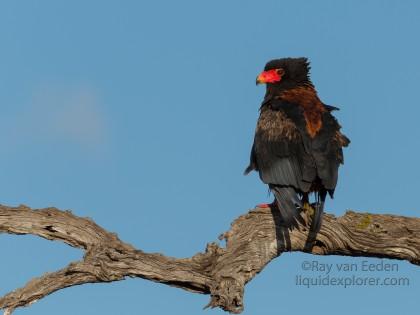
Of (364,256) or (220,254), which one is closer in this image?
(220,254)

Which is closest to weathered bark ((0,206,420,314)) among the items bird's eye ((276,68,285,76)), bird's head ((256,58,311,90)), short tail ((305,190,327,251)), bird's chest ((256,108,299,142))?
short tail ((305,190,327,251))

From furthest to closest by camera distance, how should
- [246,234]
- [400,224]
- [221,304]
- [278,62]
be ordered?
[278,62] < [400,224] < [246,234] < [221,304]

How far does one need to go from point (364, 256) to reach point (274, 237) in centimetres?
164

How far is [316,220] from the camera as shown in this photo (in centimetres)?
984

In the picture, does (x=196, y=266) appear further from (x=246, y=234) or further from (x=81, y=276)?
(x=81, y=276)

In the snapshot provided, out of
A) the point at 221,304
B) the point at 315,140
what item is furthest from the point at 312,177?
the point at 221,304

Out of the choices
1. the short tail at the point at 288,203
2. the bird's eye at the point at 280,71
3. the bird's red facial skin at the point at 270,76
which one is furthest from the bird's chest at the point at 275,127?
the bird's eye at the point at 280,71

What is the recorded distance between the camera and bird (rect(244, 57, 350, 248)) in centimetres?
984

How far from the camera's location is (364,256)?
34.7 ft

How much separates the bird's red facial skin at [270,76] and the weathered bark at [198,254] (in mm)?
2610

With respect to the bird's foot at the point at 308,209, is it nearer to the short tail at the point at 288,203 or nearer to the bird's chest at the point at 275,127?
the short tail at the point at 288,203

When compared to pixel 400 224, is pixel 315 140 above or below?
above

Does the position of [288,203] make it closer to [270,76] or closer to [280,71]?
[270,76]

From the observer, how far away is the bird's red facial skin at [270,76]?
11719 mm
